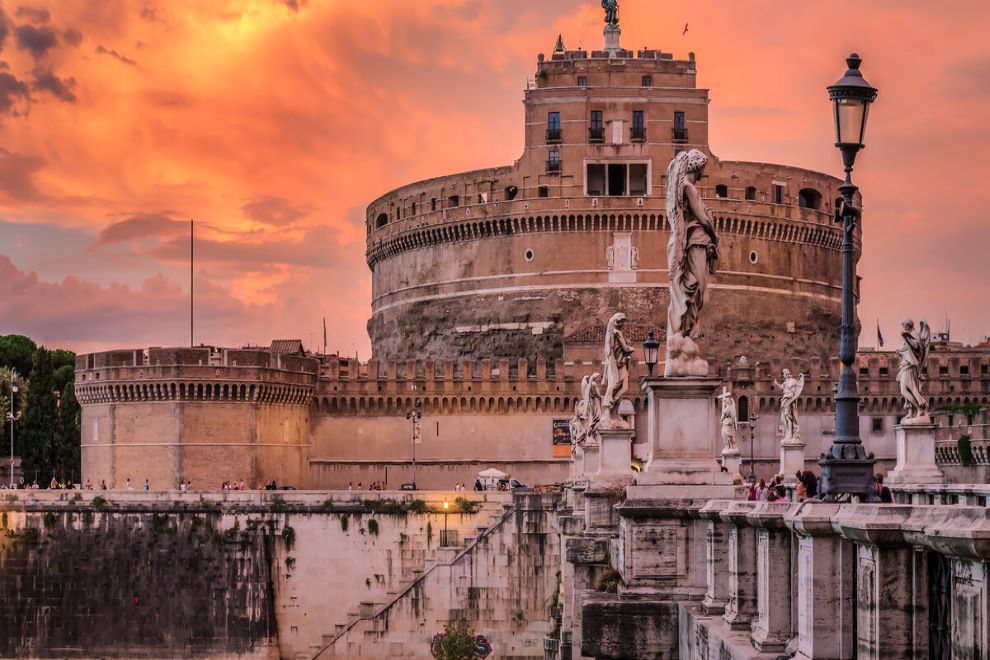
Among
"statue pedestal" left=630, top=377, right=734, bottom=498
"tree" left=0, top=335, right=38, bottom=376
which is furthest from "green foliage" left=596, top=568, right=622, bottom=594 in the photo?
→ "tree" left=0, top=335, right=38, bottom=376

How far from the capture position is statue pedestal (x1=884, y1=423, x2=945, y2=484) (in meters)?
21.2

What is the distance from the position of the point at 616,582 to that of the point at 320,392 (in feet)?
150

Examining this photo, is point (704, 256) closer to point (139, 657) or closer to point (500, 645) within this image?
point (500, 645)

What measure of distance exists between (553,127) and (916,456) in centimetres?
4247

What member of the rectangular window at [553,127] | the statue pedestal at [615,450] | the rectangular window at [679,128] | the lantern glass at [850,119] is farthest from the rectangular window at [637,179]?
the lantern glass at [850,119]

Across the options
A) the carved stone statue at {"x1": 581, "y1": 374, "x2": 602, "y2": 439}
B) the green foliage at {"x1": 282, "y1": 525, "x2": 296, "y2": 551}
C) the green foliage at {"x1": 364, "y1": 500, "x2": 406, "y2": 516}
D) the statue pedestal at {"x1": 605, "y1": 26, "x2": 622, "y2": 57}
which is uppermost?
the statue pedestal at {"x1": 605, "y1": 26, "x2": 622, "y2": 57}

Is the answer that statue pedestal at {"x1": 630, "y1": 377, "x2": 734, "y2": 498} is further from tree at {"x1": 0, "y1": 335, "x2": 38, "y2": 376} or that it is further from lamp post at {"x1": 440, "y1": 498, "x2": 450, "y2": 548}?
tree at {"x1": 0, "y1": 335, "x2": 38, "y2": 376}

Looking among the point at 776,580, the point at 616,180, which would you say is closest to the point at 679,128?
the point at 616,180

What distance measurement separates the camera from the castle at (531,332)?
54344 mm

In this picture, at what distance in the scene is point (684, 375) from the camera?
41.7 feet

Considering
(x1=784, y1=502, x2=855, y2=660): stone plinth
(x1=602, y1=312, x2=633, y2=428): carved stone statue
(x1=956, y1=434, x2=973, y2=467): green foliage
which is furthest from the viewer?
(x1=956, y1=434, x2=973, y2=467): green foliage

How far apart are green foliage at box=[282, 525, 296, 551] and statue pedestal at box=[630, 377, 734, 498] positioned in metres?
32.5

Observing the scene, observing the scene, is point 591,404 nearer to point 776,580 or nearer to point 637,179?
point 776,580

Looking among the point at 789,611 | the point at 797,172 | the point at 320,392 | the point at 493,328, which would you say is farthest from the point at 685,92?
the point at 789,611
